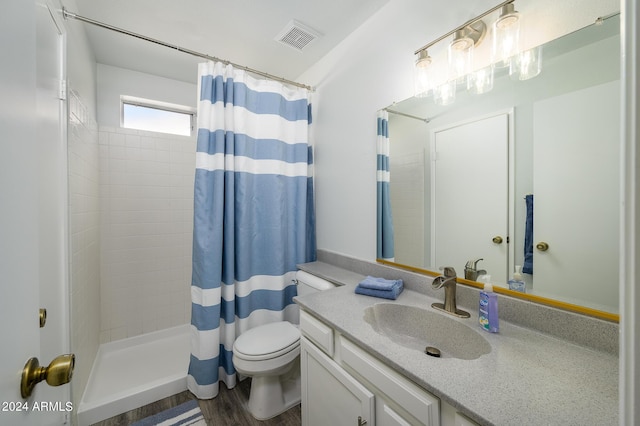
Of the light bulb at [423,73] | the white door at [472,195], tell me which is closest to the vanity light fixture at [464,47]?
the light bulb at [423,73]

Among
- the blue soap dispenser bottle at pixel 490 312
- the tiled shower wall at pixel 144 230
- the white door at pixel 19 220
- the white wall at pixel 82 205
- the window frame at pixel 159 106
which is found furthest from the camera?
the window frame at pixel 159 106

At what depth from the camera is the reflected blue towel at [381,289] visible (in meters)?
1.29

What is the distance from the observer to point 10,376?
1.51 ft

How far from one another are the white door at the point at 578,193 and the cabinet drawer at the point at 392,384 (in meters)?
0.64

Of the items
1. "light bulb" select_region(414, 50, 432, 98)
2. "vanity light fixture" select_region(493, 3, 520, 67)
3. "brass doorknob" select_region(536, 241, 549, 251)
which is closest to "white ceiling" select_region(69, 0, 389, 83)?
"light bulb" select_region(414, 50, 432, 98)

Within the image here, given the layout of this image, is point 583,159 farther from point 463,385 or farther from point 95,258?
point 95,258

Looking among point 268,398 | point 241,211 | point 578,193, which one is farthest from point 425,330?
point 241,211

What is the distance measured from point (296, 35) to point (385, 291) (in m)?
1.80

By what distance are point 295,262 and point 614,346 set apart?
1678mm

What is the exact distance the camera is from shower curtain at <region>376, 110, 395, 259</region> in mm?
1592

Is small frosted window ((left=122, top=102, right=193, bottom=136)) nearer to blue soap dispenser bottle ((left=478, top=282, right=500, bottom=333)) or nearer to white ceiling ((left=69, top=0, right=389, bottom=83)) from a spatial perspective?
white ceiling ((left=69, top=0, right=389, bottom=83))

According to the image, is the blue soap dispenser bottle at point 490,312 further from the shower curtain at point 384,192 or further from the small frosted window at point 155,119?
the small frosted window at point 155,119

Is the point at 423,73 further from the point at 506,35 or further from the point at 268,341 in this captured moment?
the point at 268,341

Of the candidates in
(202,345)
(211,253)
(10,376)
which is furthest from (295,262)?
(10,376)
